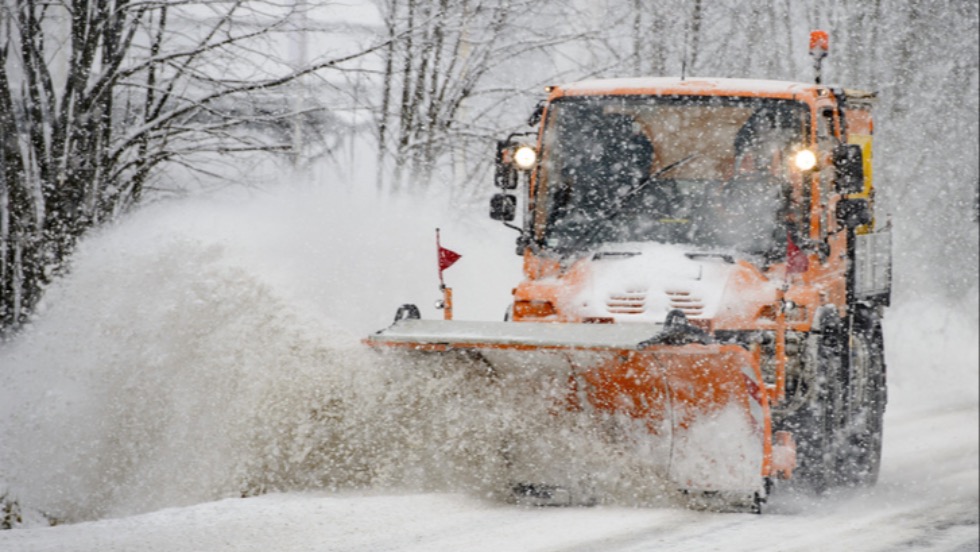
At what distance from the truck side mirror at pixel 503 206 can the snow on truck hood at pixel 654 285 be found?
3.00 feet

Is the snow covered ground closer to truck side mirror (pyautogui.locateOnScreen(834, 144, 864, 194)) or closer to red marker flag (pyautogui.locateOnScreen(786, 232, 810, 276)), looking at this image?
red marker flag (pyautogui.locateOnScreen(786, 232, 810, 276))

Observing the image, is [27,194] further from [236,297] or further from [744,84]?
[744,84]

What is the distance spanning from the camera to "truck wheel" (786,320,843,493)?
7590 millimetres

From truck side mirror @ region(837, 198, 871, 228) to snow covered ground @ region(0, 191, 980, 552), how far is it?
1.61 m

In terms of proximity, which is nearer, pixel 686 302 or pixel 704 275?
pixel 686 302

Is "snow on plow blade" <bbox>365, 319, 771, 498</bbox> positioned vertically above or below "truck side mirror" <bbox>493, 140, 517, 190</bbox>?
below

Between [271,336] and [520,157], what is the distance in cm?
185

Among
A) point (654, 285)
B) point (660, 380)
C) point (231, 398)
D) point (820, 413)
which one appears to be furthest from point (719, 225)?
point (231, 398)

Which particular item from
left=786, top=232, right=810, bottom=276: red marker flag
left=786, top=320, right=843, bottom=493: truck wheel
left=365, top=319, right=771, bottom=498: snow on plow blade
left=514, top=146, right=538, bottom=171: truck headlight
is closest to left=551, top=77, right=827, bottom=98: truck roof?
left=514, top=146, right=538, bottom=171: truck headlight

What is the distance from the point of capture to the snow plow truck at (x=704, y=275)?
22.0ft

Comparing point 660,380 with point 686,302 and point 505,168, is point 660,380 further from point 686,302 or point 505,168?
point 505,168

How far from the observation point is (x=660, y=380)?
6754 mm

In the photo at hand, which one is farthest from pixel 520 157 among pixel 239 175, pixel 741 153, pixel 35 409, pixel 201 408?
pixel 239 175

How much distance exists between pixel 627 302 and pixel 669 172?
101cm
